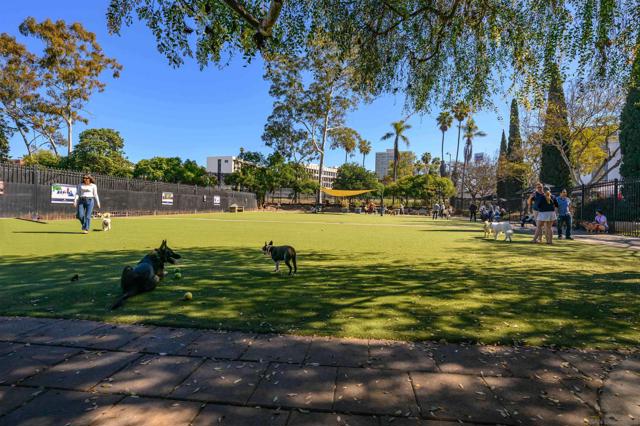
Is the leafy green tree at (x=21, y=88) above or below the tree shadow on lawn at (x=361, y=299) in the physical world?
above

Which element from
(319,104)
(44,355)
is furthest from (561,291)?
(319,104)

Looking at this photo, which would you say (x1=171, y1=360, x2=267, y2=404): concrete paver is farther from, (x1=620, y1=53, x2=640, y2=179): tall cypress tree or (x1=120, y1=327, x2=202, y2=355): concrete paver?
(x1=620, y1=53, x2=640, y2=179): tall cypress tree

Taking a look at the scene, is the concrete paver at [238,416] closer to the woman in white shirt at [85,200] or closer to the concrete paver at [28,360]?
the concrete paver at [28,360]

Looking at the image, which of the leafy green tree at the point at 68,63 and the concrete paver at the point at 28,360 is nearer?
the concrete paver at the point at 28,360

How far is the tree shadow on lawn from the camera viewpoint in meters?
3.13

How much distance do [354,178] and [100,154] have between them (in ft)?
133

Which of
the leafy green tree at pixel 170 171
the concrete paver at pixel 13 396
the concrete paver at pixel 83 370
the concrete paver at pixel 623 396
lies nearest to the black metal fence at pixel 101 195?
the concrete paver at pixel 83 370

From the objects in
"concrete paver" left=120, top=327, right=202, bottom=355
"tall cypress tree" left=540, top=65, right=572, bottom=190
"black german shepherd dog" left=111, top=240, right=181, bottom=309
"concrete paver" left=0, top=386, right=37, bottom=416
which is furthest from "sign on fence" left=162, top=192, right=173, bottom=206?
"concrete paver" left=0, top=386, right=37, bottom=416

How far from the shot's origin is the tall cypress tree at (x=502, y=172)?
35625 millimetres

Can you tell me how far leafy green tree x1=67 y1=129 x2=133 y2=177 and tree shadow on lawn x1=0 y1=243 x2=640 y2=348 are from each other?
1485 inches

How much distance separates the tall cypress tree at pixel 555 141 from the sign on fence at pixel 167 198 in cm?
2538

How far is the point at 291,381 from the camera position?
2178 millimetres

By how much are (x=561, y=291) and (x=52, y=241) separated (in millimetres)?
10638

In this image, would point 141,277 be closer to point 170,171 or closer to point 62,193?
point 62,193
